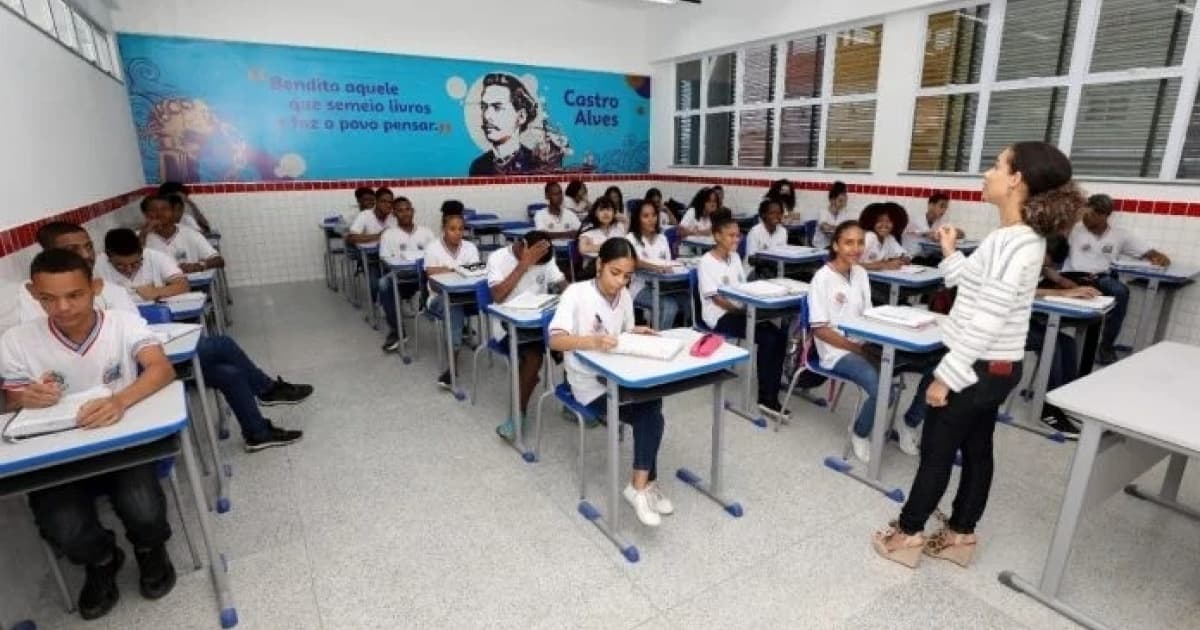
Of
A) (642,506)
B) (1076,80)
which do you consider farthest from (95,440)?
(1076,80)

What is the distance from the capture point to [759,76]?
797 cm

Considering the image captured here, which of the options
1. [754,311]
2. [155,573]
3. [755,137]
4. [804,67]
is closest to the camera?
[155,573]

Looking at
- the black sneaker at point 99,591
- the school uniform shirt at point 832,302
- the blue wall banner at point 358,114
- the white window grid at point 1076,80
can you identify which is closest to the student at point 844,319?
the school uniform shirt at point 832,302

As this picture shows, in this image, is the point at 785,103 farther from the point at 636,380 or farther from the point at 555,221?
the point at 636,380

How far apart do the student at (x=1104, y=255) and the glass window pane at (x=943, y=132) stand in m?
1.47

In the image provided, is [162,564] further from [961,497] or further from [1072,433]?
[1072,433]

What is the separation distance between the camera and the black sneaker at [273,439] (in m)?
3.18

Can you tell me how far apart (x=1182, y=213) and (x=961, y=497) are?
4.08m

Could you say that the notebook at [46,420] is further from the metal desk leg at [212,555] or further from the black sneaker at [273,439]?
the black sneaker at [273,439]

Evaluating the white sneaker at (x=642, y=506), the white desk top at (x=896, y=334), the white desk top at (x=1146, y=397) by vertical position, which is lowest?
the white sneaker at (x=642, y=506)

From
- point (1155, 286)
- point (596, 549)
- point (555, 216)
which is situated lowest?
point (596, 549)

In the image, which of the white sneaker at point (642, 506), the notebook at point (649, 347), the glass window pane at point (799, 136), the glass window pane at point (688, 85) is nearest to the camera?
the notebook at point (649, 347)

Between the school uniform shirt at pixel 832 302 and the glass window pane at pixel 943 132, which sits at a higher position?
the glass window pane at pixel 943 132

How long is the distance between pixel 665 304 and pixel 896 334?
1923mm
